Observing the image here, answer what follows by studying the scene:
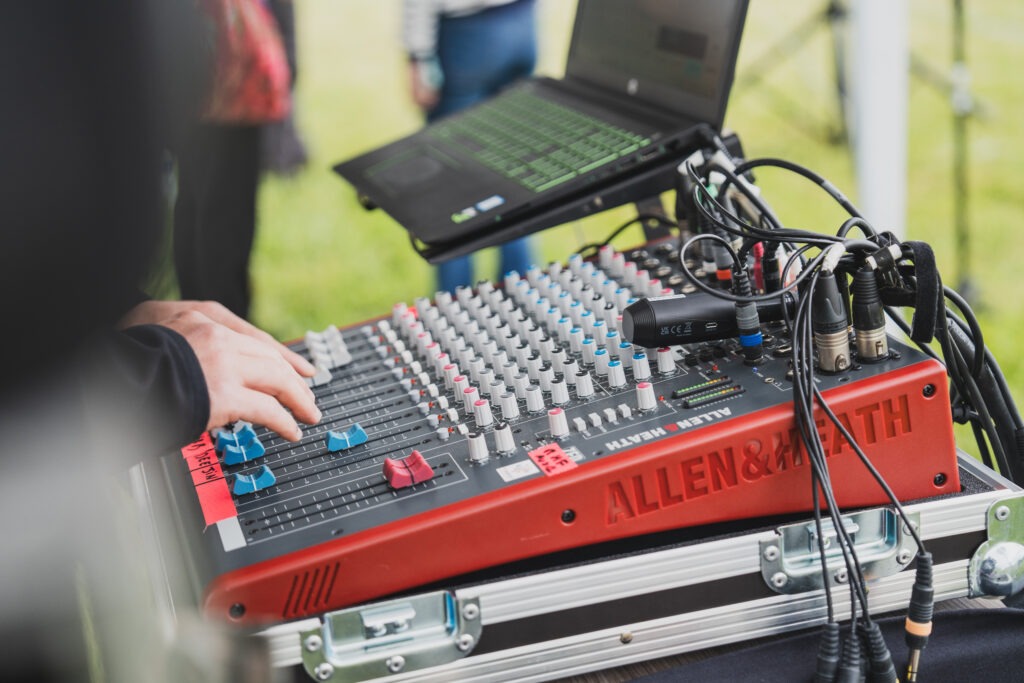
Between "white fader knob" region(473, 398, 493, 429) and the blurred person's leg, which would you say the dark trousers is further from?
"white fader knob" region(473, 398, 493, 429)

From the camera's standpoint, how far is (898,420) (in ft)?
3.16

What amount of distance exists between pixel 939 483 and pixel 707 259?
35 centimetres

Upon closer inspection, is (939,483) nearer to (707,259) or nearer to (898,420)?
(898,420)

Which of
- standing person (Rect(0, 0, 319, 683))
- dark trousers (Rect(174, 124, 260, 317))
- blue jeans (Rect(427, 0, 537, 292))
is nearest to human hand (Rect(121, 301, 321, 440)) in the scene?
standing person (Rect(0, 0, 319, 683))

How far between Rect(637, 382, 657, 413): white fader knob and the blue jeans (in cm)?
184

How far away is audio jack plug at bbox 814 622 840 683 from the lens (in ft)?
2.78

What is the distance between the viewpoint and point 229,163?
258cm

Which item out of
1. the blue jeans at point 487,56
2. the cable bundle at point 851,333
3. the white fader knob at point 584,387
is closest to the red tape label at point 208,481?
the white fader knob at point 584,387

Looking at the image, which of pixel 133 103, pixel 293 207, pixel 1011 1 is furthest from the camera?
pixel 1011 1

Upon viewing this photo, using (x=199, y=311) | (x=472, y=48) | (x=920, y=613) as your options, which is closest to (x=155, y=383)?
(x=199, y=311)

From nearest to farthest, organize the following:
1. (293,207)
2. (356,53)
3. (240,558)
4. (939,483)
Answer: (240,558) → (939,483) → (293,207) → (356,53)

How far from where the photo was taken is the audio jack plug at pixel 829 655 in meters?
0.85

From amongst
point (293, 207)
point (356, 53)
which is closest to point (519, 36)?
point (293, 207)

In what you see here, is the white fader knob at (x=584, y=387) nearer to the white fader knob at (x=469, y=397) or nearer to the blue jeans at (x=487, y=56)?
the white fader knob at (x=469, y=397)
